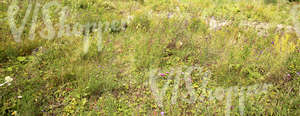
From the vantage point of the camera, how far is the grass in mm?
2314

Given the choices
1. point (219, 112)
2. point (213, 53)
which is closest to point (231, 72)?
point (213, 53)

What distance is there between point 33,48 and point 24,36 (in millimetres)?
458

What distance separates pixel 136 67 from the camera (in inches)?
119

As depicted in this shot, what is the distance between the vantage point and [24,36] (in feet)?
11.4

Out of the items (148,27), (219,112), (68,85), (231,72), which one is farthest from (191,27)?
(68,85)

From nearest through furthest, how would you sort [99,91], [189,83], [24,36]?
[99,91]
[189,83]
[24,36]

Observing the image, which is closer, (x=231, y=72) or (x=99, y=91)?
(x=99, y=91)

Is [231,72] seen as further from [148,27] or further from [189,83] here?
[148,27]

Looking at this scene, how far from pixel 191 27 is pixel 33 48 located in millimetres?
3086

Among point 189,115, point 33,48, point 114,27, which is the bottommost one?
point 189,115

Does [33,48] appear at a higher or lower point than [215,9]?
lower

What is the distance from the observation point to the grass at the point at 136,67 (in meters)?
2.31

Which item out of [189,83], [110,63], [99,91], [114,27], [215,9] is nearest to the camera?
[99,91]

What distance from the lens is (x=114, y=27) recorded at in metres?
3.98
